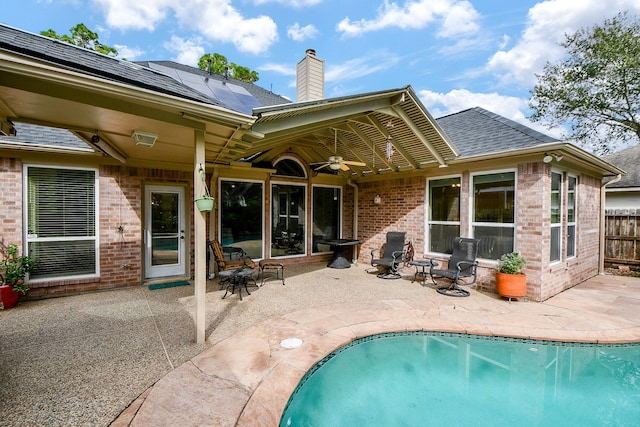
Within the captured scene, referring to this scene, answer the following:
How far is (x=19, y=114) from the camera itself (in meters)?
3.52

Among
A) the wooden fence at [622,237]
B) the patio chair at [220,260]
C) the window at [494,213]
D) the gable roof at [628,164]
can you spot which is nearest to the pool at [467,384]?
the window at [494,213]

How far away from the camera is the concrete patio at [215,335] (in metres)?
2.51

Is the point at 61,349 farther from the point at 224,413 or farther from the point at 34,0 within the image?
the point at 34,0

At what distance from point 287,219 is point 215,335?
5.18m

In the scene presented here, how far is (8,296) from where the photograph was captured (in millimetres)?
4926

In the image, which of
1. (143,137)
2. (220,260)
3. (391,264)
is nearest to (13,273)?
(220,260)

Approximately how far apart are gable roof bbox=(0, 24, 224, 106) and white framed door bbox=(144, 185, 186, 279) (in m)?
3.79

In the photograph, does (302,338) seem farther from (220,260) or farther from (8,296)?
(8,296)

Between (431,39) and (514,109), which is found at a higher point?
(514,109)

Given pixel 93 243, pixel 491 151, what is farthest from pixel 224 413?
pixel 491 151

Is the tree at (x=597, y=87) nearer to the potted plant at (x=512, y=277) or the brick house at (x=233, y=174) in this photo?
the brick house at (x=233, y=174)

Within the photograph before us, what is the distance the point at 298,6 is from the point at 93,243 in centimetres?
992

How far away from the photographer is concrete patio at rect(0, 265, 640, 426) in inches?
99.0

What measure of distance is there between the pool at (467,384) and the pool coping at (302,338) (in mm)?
138
